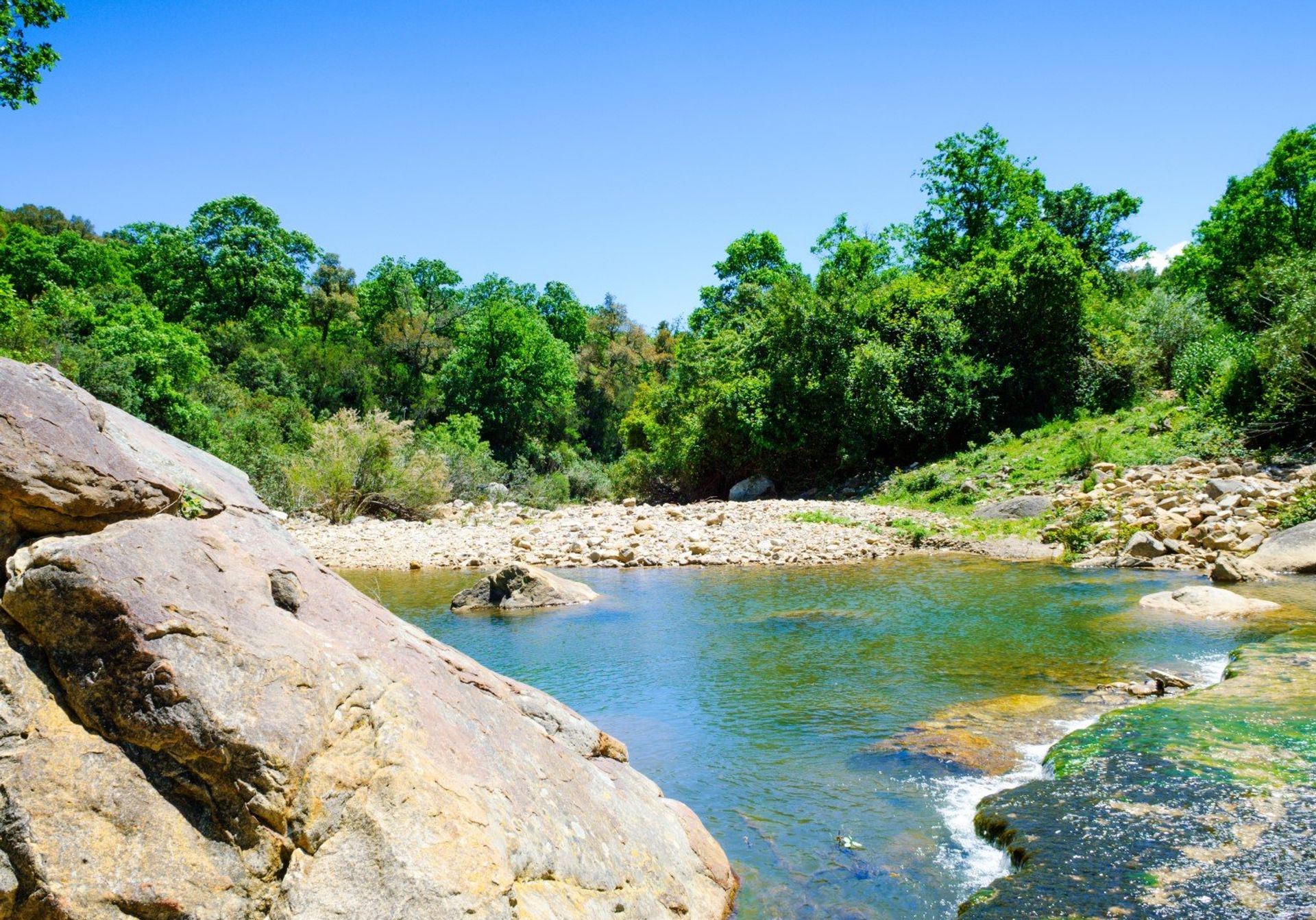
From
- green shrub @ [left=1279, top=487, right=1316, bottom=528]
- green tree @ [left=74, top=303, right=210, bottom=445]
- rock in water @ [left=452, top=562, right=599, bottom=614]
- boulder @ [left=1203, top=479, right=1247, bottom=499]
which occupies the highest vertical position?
green tree @ [left=74, top=303, right=210, bottom=445]

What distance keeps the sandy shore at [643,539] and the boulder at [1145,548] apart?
217 centimetres

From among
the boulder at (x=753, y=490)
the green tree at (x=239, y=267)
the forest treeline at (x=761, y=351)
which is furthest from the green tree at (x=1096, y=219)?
the green tree at (x=239, y=267)

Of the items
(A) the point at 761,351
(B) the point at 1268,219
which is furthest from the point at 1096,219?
(A) the point at 761,351

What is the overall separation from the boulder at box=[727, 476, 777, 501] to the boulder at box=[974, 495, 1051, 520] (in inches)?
420

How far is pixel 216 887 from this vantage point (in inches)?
126

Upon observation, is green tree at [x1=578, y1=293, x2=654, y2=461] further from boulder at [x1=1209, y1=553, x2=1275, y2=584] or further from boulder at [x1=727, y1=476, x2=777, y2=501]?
boulder at [x1=1209, y1=553, x2=1275, y2=584]

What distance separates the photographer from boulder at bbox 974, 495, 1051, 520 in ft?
72.2

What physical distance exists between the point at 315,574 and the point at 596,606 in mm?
11284

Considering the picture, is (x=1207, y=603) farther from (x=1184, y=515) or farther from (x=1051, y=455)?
(x=1051, y=455)

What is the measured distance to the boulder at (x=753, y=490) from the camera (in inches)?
1305

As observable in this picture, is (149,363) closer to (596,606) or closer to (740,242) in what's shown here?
(596,606)

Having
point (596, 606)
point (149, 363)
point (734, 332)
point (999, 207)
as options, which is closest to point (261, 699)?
point (596, 606)

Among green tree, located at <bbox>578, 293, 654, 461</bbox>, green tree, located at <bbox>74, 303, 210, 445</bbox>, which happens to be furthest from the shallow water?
green tree, located at <bbox>578, 293, 654, 461</bbox>

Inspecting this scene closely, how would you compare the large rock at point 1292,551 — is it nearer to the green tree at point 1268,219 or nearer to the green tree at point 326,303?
the green tree at point 1268,219
